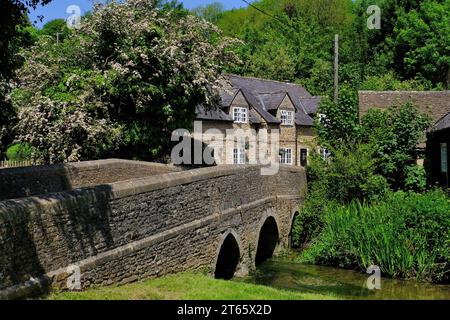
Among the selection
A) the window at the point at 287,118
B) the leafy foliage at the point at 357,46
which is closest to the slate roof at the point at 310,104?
the window at the point at 287,118

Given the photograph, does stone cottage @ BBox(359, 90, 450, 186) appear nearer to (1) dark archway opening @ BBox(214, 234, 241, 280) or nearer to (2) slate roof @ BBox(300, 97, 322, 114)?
(1) dark archway opening @ BBox(214, 234, 241, 280)

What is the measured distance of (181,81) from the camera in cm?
2145

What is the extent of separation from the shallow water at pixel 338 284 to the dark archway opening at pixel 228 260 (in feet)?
2.23

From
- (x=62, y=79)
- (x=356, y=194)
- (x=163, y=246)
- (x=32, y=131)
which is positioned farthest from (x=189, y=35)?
(x=163, y=246)

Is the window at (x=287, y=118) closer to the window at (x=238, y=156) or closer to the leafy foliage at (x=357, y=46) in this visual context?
the window at (x=238, y=156)

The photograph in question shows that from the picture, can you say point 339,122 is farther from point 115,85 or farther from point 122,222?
point 122,222

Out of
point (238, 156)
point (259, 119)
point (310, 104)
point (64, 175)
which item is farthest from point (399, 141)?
point (310, 104)

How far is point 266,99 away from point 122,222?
2934 centimetres

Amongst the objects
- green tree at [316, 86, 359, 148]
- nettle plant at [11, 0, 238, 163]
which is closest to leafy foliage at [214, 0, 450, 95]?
green tree at [316, 86, 359, 148]

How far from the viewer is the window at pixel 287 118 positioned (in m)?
39.5

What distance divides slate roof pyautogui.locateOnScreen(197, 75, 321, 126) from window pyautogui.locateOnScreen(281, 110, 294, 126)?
1.79ft

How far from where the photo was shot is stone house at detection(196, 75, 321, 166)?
34803 mm

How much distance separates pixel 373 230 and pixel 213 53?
9.19 metres

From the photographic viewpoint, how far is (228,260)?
1916cm
